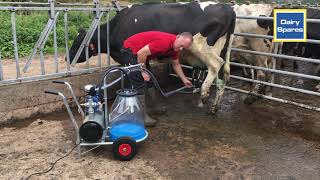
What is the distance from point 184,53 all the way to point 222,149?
2.15m

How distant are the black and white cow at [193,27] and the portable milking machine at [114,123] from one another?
152 cm

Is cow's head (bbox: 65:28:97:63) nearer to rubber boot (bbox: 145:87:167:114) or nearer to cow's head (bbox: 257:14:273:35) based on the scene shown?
rubber boot (bbox: 145:87:167:114)

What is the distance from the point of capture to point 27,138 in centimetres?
470

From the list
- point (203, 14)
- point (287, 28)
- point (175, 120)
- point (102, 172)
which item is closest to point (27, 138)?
point (102, 172)

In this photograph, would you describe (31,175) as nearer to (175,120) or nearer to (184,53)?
(175,120)

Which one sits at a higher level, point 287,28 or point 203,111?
point 287,28

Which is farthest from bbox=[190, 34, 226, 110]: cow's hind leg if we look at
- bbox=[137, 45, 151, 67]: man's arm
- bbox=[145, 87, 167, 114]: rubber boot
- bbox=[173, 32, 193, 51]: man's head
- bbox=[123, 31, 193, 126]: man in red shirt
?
bbox=[137, 45, 151, 67]: man's arm

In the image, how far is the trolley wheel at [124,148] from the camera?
13.1ft

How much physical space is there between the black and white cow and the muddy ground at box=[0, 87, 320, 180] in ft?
2.37

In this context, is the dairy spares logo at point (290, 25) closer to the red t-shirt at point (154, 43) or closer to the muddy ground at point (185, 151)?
the muddy ground at point (185, 151)

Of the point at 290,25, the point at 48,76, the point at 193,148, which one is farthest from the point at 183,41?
the point at 48,76

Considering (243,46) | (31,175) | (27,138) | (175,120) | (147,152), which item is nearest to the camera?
(31,175)

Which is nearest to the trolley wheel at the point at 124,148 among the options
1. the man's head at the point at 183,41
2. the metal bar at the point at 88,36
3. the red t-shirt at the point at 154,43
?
the red t-shirt at the point at 154,43

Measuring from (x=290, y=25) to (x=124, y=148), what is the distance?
3.17m
